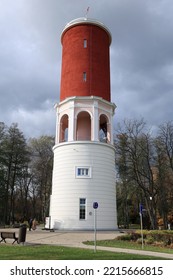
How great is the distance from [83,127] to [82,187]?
8116mm

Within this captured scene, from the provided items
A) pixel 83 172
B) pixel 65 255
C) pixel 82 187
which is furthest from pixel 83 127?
pixel 65 255

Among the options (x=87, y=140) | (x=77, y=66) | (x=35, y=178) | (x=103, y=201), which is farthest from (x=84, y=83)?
(x=35, y=178)

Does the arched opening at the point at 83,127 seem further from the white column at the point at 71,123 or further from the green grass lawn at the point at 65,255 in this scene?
the green grass lawn at the point at 65,255

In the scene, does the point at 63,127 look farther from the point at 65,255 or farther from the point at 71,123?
the point at 65,255

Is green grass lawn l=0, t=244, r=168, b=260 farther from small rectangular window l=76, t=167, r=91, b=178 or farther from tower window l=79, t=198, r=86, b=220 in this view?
small rectangular window l=76, t=167, r=91, b=178

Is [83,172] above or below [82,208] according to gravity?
above

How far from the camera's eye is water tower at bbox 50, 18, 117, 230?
29.7 meters

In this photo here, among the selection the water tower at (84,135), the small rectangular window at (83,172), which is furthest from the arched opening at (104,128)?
the small rectangular window at (83,172)

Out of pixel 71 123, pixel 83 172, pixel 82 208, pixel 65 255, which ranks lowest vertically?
pixel 65 255

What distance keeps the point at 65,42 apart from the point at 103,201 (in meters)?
20.1

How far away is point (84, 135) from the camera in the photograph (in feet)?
113

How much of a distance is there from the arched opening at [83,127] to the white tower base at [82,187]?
113 inches

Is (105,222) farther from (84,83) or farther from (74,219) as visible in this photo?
(84,83)

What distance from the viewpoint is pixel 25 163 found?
53281 millimetres
